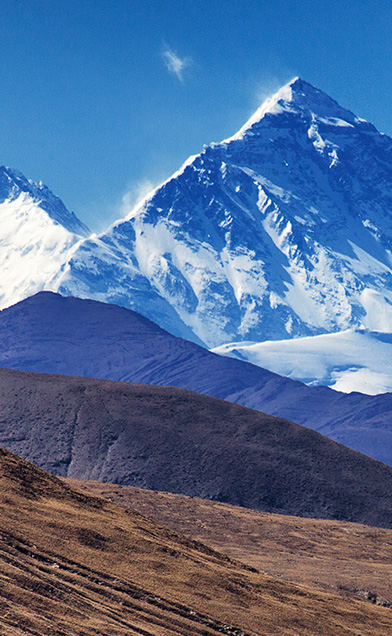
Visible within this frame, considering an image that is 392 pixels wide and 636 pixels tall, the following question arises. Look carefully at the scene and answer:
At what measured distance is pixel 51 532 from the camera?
36625 mm

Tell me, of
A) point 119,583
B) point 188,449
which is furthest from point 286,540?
point 119,583

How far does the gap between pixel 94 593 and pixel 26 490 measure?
31.8ft

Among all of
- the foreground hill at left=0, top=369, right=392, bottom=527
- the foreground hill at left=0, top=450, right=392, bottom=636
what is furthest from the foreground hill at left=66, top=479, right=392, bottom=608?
the foreground hill at left=0, top=450, right=392, bottom=636

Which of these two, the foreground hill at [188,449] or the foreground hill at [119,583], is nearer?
the foreground hill at [119,583]

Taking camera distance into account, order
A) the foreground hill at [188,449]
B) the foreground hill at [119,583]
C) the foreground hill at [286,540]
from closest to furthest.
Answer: the foreground hill at [119,583]
the foreground hill at [286,540]
the foreground hill at [188,449]

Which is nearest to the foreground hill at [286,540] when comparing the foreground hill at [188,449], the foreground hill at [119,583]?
the foreground hill at [188,449]

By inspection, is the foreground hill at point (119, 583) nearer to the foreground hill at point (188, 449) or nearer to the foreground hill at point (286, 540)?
the foreground hill at point (286, 540)

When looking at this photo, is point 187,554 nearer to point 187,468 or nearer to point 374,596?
point 374,596

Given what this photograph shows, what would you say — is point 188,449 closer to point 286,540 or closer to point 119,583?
point 286,540

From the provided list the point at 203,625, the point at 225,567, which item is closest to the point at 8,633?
the point at 203,625

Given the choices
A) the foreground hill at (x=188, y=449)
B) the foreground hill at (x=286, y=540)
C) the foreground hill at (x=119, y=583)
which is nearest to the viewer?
the foreground hill at (x=119, y=583)

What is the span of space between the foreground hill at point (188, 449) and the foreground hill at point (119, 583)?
52.5 meters

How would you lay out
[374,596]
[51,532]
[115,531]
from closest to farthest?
[51,532], [115,531], [374,596]

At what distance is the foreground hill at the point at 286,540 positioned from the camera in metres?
59.3
